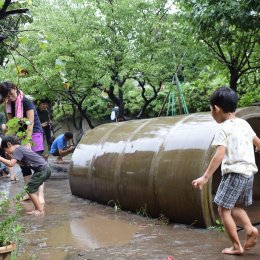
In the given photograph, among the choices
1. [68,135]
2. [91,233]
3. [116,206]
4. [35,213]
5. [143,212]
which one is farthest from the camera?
[68,135]

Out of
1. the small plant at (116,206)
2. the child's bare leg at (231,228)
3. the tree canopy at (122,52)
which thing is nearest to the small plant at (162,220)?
the small plant at (116,206)

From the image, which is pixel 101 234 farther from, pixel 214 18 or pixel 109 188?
pixel 214 18

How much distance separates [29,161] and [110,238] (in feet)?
6.12

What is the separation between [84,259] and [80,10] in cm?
1259

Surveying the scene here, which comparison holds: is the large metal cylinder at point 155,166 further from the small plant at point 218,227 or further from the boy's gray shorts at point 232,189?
the boy's gray shorts at point 232,189

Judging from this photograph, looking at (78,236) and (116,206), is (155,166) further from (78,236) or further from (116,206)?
(78,236)

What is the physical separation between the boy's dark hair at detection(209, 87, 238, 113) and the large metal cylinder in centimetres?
116

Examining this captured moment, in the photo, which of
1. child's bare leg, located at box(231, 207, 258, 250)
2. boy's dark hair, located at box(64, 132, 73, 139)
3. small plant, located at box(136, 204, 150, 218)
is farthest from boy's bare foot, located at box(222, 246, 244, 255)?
boy's dark hair, located at box(64, 132, 73, 139)

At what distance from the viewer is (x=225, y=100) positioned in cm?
397

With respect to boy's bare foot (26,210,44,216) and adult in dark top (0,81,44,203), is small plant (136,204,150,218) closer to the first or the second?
boy's bare foot (26,210,44,216)

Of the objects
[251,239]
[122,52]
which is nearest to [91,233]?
[251,239]

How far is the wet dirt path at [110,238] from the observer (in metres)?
4.26

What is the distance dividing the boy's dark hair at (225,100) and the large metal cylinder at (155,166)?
3.81ft

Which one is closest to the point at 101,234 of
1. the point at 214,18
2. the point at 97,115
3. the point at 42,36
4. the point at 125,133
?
the point at 125,133
